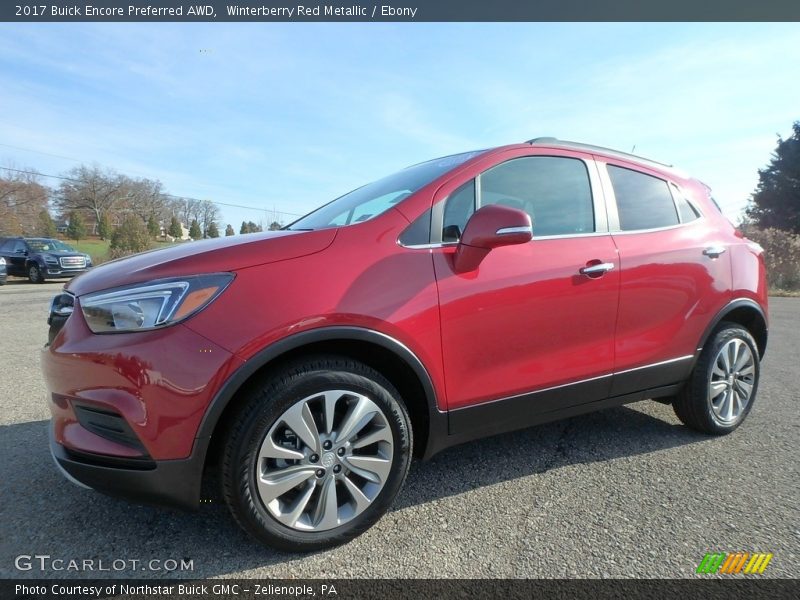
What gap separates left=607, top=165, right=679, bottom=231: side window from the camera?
2828 mm

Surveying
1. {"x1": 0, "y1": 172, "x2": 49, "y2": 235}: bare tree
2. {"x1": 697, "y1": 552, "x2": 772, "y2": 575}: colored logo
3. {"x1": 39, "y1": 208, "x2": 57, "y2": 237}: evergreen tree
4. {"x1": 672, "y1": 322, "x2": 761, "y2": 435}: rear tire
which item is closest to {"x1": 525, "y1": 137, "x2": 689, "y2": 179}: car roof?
{"x1": 672, "y1": 322, "x2": 761, "y2": 435}: rear tire

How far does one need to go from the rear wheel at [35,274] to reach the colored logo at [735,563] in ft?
76.0

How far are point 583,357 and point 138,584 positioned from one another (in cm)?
224

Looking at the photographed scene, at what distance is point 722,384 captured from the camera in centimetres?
312

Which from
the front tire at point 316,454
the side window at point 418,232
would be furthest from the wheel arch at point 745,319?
the front tire at point 316,454

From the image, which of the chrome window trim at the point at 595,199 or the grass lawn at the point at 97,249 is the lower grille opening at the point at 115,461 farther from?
the grass lawn at the point at 97,249

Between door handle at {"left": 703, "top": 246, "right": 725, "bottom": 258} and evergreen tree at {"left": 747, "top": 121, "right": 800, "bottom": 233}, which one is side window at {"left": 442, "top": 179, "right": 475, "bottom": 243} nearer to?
door handle at {"left": 703, "top": 246, "right": 725, "bottom": 258}

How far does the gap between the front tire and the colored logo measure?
127 centimetres

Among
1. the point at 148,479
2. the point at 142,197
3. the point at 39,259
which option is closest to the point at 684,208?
the point at 148,479

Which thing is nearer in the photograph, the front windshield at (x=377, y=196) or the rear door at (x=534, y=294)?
the rear door at (x=534, y=294)

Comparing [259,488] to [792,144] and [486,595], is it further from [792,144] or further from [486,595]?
[792,144]

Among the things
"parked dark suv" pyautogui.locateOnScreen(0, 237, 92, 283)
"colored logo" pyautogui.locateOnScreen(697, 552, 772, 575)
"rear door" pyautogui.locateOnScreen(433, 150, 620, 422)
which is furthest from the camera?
"parked dark suv" pyautogui.locateOnScreen(0, 237, 92, 283)

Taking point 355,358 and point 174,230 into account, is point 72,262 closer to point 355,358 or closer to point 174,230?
point 355,358

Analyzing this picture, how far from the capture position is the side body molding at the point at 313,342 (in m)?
1.76
